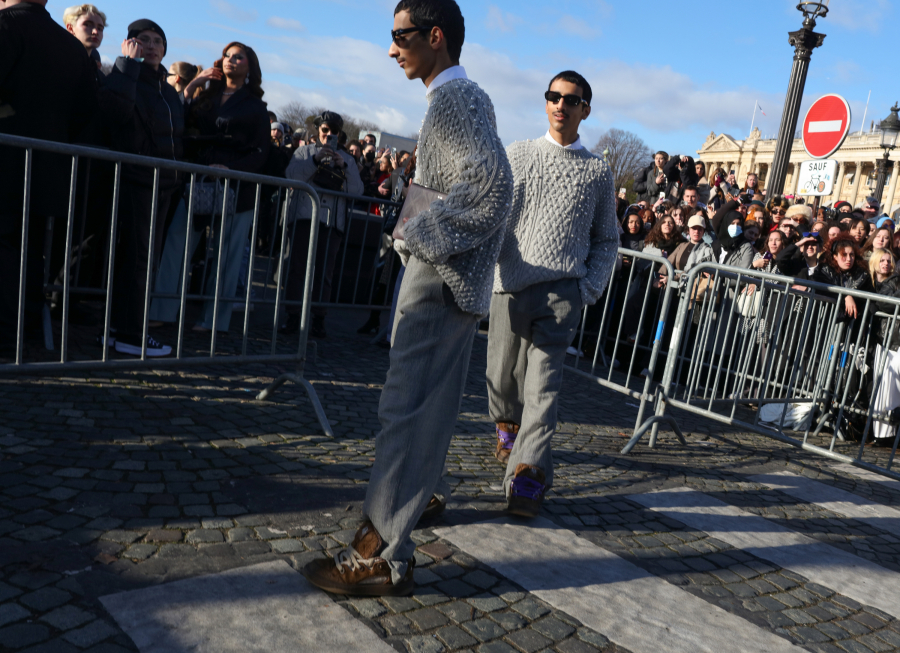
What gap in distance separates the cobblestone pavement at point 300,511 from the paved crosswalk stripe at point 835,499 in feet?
0.36

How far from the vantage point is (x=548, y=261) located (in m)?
3.74

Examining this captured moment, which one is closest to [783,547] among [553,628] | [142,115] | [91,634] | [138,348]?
[553,628]

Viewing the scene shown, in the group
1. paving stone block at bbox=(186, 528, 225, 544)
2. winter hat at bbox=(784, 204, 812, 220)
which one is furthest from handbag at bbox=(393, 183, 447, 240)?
winter hat at bbox=(784, 204, 812, 220)

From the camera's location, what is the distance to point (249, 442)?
409cm

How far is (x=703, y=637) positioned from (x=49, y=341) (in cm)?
420

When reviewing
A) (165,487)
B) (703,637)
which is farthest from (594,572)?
(165,487)

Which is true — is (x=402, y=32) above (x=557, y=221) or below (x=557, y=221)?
above

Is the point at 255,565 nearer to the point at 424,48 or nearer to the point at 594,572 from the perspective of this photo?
the point at 594,572

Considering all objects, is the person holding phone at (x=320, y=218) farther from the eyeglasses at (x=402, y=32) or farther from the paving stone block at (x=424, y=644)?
the paving stone block at (x=424, y=644)

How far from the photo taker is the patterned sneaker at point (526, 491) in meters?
3.53

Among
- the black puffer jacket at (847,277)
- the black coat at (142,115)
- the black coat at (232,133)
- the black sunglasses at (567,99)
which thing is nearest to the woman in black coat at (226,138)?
the black coat at (232,133)

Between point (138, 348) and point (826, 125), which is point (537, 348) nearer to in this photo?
point (138, 348)

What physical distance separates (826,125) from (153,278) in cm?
706

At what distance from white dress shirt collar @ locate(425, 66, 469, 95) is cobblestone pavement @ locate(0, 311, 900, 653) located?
168 centimetres
